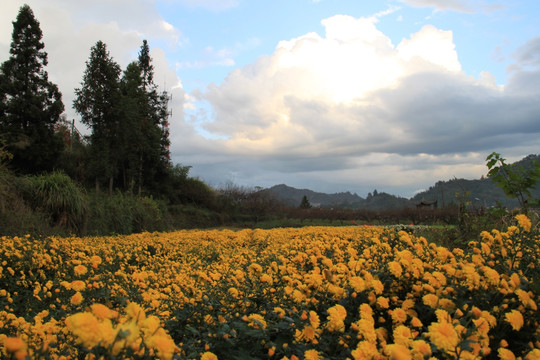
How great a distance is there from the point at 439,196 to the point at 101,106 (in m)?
26.0

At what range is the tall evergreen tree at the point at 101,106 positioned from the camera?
57.4 feet

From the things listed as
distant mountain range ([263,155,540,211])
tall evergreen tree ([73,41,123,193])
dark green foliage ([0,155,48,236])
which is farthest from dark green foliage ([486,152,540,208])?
tall evergreen tree ([73,41,123,193])

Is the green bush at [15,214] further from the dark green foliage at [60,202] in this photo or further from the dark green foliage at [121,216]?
the dark green foliage at [121,216]

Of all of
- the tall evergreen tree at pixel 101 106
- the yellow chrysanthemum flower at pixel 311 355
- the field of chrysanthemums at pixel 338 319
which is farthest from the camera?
the tall evergreen tree at pixel 101 106

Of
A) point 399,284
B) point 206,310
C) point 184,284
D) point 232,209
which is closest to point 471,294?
point 399,284

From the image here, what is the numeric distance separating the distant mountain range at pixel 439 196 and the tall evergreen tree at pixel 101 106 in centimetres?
1095

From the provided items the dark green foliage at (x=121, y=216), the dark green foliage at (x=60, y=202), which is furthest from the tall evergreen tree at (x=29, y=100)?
the dark green foliage at (x=60, y=202)

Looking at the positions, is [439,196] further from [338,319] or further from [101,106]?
[338,319]

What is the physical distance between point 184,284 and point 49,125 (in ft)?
57.1

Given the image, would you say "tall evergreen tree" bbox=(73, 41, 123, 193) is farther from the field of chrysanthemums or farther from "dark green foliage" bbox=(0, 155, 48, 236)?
the field of chrysanthemums

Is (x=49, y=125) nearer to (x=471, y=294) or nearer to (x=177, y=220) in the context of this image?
(x=177, y=220)

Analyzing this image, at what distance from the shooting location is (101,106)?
1756 cm

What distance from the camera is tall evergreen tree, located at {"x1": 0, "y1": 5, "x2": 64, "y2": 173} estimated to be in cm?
1611

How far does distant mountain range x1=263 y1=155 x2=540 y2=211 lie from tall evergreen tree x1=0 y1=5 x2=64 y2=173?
13536 mm
